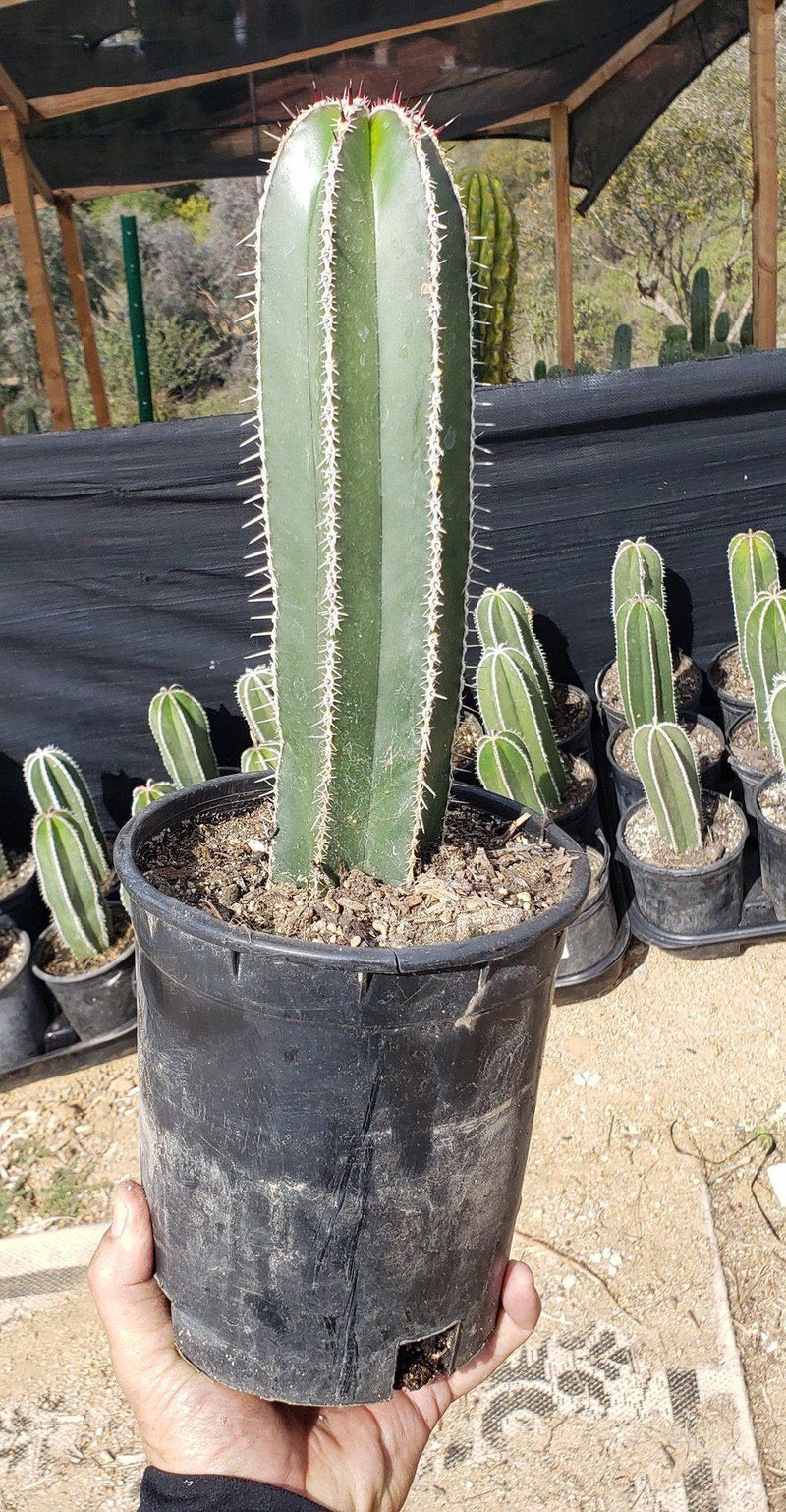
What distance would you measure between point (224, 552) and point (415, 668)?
204cm

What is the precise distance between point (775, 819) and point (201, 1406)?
6.60 feet

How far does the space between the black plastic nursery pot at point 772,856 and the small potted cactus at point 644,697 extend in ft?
0.68

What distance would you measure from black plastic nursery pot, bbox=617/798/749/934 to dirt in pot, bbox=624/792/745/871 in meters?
0.02

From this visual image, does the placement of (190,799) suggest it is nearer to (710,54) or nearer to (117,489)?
(117,489)

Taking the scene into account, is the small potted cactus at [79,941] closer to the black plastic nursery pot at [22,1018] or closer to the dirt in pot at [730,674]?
the black plastic nursery pot at [22,1018]

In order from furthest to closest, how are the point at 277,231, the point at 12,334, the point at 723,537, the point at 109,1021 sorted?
1. the point at 12,334
2. the point at 723,537
3. the point at 109,1021
4. the point at 277,231

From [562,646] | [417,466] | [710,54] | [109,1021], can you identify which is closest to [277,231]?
[417,466]

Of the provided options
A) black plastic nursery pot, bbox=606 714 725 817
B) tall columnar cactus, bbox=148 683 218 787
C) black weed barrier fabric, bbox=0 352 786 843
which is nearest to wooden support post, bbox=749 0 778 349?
black weed barrier fabric, bbox=0 352 786 843

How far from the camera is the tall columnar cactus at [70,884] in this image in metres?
2.53

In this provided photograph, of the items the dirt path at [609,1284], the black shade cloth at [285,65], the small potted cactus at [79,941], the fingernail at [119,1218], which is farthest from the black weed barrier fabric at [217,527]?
the fingernail at [119,1218]

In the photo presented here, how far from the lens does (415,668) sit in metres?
0.98

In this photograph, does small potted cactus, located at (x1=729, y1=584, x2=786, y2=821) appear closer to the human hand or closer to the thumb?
the human hand

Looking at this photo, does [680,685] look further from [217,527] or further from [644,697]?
[217,527]

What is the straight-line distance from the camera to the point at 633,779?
9.41 ft
